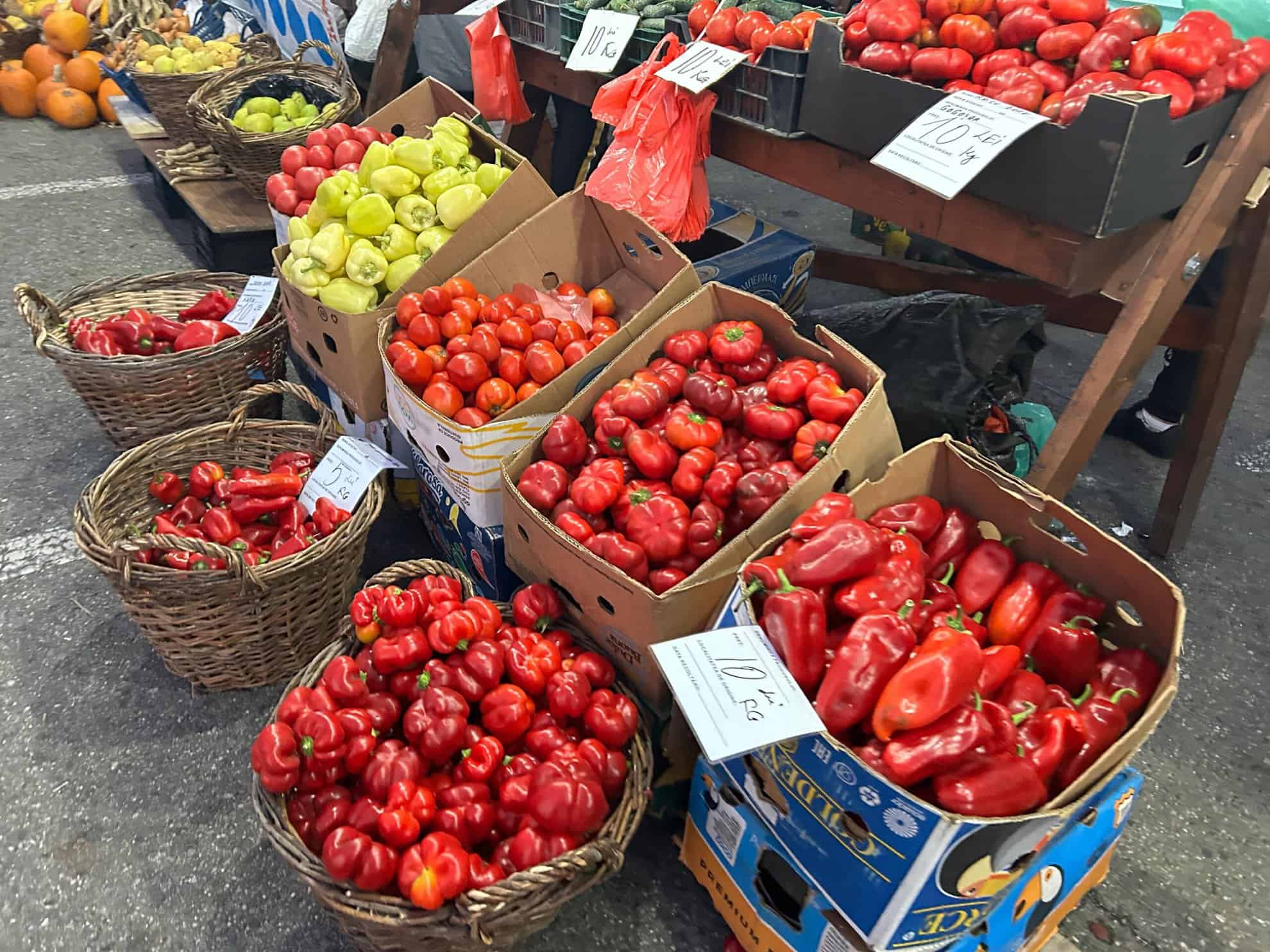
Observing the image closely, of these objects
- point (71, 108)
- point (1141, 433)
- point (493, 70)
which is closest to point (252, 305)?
point (493, 70)

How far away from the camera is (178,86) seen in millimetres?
4012

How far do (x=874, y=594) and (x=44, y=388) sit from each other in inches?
Answer: 121

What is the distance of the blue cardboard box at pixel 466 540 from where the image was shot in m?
2.04

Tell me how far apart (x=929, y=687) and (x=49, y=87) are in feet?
21.7

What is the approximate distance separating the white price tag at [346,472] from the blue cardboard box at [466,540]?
0.35ft

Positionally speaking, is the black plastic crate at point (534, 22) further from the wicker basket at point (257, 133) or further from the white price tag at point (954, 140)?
the white price tag at point (954, 140)

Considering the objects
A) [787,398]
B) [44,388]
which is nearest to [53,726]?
[44,388]

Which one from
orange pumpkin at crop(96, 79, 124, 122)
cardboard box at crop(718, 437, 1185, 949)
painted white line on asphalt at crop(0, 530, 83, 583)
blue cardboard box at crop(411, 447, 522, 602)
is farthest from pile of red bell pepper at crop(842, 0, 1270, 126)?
orange pumpkin at crop(96, 79, 124, 122)

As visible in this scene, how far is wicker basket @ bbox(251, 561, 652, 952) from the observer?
1347 millimetres

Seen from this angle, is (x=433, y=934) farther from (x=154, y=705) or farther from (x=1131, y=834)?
(x=1131, y=834)

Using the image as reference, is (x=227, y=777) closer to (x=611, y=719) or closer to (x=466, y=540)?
(x=466, y=540)

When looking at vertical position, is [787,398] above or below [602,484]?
above

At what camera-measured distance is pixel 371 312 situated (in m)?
2.24

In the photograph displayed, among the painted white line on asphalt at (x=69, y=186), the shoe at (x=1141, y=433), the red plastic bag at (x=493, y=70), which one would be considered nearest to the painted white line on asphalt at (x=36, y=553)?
the red plastic bag at (x=493, y=70)
